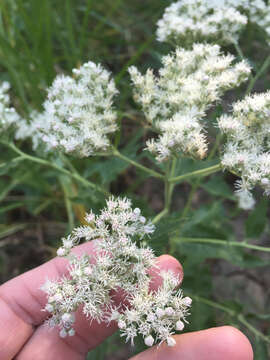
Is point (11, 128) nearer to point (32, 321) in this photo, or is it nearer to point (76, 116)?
point (76, 116)

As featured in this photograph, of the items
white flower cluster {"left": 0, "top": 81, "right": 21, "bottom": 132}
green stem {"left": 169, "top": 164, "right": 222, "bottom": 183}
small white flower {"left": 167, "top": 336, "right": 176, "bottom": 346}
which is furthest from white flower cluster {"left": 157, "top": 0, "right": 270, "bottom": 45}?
small white flower {"left": 167, "top": 336, "right": 176, "bottom": 346}

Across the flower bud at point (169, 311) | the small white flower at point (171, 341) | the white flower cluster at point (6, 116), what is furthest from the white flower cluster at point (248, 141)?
the white flower cluster at point (6, 116)

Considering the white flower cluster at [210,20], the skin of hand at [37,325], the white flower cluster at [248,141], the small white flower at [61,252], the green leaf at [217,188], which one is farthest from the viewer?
the green leaf at [217,188]

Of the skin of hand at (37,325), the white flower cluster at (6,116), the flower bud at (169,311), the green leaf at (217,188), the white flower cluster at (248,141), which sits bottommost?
the skin of hand at (37,325)

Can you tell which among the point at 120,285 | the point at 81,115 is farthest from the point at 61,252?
the point at 81,115

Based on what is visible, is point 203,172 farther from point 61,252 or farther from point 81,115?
point 61,252

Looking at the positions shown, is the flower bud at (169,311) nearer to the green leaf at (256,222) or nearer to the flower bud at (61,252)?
the flower bud at (61,252)

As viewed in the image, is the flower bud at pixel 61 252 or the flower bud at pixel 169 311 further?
the flower bud at pixel 61 252

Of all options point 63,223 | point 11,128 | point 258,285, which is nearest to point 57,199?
point 63,223

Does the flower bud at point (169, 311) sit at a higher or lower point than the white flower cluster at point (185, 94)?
lower
